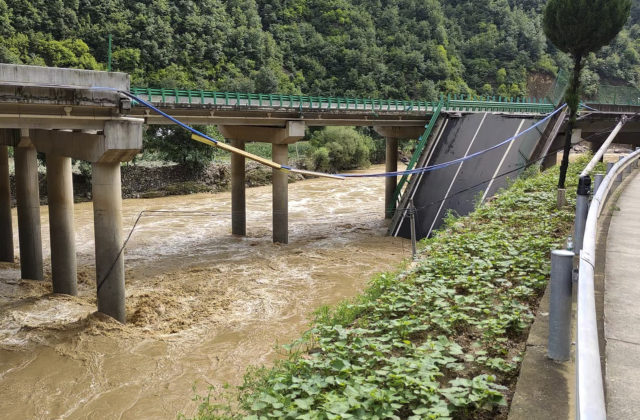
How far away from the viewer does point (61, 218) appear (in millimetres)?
15883

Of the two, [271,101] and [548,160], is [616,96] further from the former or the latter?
[271,101]

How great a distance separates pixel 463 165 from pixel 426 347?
20150mm

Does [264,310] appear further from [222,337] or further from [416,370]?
[416,370]

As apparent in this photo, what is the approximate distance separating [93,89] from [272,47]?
65357 millimetres

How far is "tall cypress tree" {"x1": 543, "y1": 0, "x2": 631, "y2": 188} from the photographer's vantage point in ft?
43.3

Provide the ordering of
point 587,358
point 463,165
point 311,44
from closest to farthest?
1. point 587,358
2. point 463,165
3. point 311,44

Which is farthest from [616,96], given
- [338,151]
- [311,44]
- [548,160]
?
[311,44]

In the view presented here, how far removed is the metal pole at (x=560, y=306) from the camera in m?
3.84

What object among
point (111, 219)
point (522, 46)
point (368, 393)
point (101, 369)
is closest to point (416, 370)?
point (368, 393)

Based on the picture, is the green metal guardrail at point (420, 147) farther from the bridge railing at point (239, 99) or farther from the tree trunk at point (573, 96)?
the tree trunk at point (573, 96)

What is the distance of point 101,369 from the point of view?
11.5m

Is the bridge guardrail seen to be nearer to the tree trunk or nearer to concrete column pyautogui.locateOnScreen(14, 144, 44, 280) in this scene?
the tree trunk

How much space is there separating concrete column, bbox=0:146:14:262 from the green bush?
30.1 meters

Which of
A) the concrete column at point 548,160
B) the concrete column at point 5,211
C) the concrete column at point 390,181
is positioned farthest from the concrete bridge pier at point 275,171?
the concrete column at point 548,160
